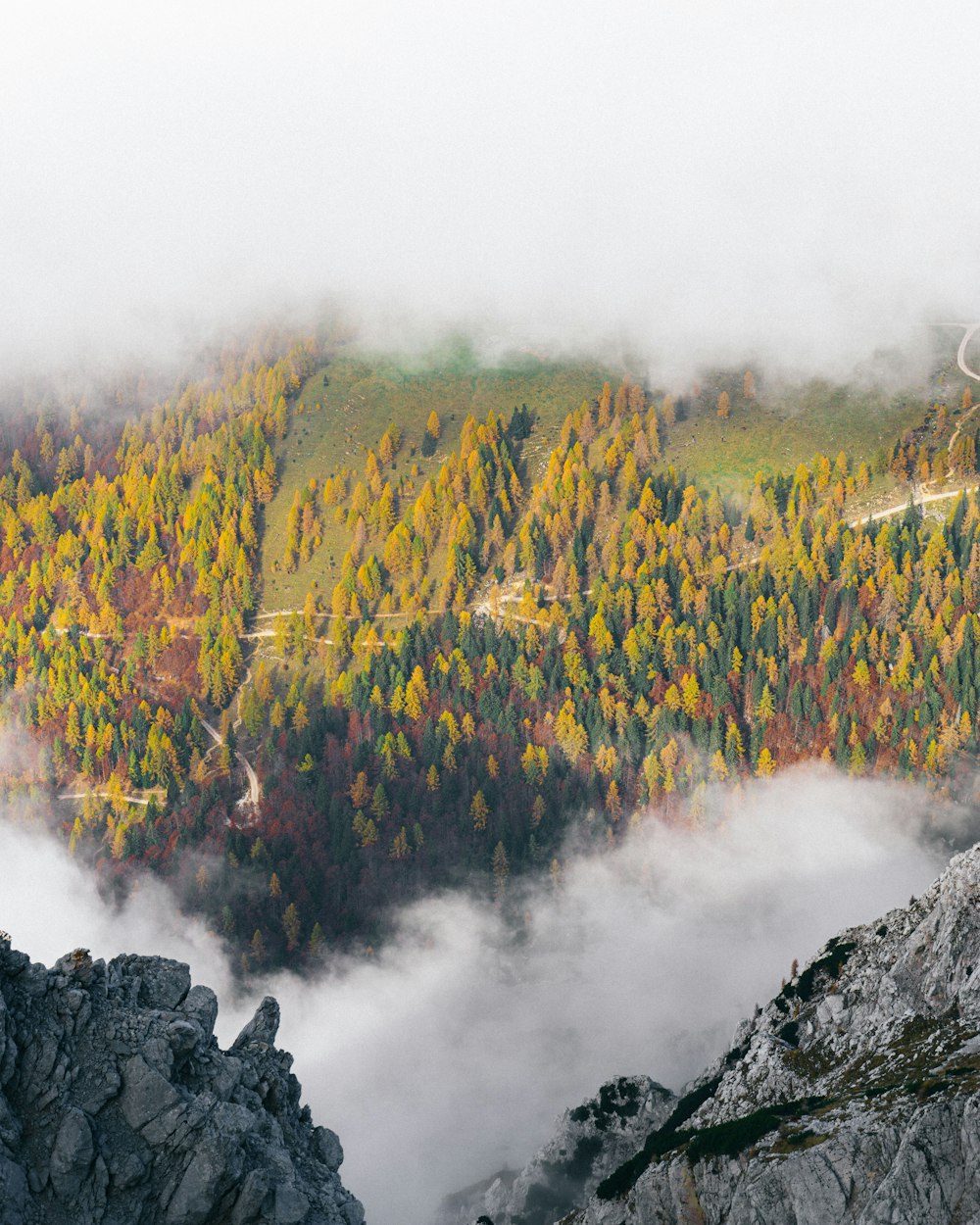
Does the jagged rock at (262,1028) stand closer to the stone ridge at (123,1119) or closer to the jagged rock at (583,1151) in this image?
the stone ridge at (123,1119)

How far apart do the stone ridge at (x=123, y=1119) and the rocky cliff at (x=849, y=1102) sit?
29.7 m

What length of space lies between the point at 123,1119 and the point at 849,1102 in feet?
176

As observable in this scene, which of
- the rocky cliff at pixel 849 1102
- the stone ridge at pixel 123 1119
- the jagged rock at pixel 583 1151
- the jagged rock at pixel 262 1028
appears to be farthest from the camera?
the jagged rock at pixel 583 1151

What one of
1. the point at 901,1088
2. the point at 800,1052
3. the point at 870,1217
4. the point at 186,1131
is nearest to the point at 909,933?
the point at 800,1052

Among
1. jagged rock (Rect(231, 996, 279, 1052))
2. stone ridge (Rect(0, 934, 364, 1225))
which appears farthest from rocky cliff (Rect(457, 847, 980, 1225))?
jagged rock (Rect(231, 996, 279, 1052))

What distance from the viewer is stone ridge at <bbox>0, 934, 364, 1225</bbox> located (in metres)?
87.4

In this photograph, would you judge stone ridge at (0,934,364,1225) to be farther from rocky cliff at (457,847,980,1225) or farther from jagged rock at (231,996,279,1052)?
rocky cliff at (457,847,980,1225)

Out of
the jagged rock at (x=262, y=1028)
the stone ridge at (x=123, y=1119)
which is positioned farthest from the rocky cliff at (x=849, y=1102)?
the jagged rock at (x=262, y=1028)

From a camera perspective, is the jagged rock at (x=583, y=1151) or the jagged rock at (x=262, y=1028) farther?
the jagged rock at (x=583, y=1151)

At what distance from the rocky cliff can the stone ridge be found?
2972cm

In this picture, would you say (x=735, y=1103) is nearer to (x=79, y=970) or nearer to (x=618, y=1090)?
(x=618, y=1090)

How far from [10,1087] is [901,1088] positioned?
61.8 meters

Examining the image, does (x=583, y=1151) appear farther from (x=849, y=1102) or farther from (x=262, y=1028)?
(x=262, y=1028)

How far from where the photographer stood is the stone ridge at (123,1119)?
87375 mm
